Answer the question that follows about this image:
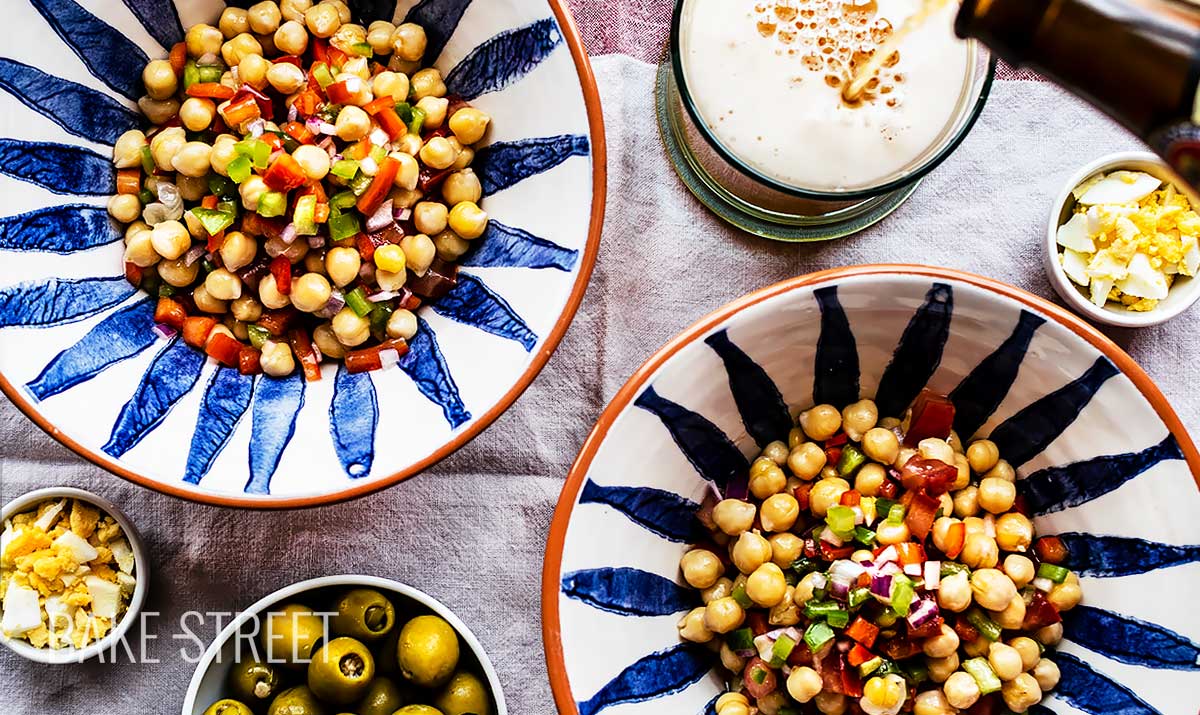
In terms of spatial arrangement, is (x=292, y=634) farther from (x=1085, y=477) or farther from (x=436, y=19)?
(x=1085, y=477)

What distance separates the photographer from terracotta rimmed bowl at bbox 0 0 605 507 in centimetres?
177

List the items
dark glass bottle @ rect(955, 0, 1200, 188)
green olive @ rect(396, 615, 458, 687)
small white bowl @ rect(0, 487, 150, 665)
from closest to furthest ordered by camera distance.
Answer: dark glass bottle @ rect(955, 0, 1200, 188) → green olive @ rect(396, 615, 458, 687) → small white bowl @ rect(0, 487, 150, 665)

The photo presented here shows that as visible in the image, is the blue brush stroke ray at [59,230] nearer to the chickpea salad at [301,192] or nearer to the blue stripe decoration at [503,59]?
the chickpea salad at [301,192]

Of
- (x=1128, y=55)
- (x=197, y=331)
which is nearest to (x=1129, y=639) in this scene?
(x=1128, y=55)

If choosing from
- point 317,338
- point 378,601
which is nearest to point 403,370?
point 317,338

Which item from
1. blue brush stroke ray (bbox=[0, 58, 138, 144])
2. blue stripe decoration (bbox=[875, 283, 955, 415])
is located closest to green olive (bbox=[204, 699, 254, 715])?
blue brush stroke ray (bbox=[0, 58, 138, 144])

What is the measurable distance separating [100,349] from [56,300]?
0.11m

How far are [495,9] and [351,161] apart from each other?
35 centimetres

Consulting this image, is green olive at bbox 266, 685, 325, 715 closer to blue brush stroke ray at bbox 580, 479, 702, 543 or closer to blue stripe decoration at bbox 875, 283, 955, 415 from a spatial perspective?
blue brush stroke ray at bbox 580, 479, 702, 543

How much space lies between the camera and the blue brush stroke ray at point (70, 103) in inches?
71.1

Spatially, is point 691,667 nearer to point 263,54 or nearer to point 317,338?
point 317,338

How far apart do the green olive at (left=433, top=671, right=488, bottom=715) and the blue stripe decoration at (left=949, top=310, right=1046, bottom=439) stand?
1.00 meters

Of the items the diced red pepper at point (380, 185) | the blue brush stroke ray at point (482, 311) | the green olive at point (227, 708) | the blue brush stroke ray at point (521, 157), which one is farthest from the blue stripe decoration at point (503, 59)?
the green olive at point (227, 708)

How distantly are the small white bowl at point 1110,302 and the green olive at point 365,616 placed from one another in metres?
1.43
